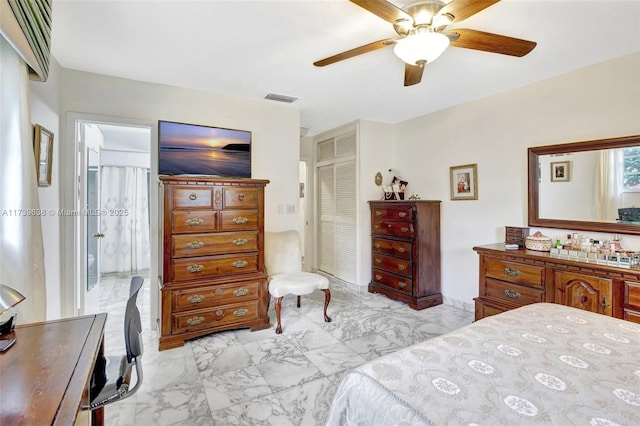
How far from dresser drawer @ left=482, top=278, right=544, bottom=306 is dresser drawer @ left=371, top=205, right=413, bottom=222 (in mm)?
1189

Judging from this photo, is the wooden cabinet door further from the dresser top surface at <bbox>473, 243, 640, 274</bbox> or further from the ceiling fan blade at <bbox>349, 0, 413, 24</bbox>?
the ceiling fan blade at <bbox>349, 0, 413, 24</bbox>

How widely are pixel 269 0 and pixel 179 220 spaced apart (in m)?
1.91

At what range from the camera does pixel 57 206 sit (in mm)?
2652

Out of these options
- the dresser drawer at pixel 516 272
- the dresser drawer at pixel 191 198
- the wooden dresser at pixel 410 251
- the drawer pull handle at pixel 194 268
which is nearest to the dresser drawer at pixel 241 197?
the dresser drawer at pixel 191 198

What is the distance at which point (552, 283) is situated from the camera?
2422 mm

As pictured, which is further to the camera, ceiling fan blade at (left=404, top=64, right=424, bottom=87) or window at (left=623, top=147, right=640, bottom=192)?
window at (left=623, top=147, right=640, bottom=192)

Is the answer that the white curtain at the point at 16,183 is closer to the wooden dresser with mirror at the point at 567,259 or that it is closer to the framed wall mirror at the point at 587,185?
the wooden dresser with mirror at the point at 567,259

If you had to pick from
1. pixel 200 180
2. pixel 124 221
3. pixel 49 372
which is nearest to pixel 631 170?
pixel 200 180

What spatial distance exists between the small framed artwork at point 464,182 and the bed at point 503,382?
239 centimetres

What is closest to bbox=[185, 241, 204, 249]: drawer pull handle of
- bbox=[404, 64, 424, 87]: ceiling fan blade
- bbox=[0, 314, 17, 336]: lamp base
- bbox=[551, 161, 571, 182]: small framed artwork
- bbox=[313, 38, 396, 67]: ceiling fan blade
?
bbox=[0, 314, 17, 336]: lamp base

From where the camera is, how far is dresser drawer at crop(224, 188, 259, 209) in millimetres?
2963

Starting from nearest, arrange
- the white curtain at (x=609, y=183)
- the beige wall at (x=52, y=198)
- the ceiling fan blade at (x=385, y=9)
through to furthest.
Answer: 1. the ceiling fan blade at (x=385, y=9)
2. the beige wall at (x=52, y=198)
3. the white curtain at (x=609, y=183)

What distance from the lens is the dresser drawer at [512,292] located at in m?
2.53

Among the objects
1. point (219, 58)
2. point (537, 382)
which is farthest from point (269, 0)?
point (537, 382)
